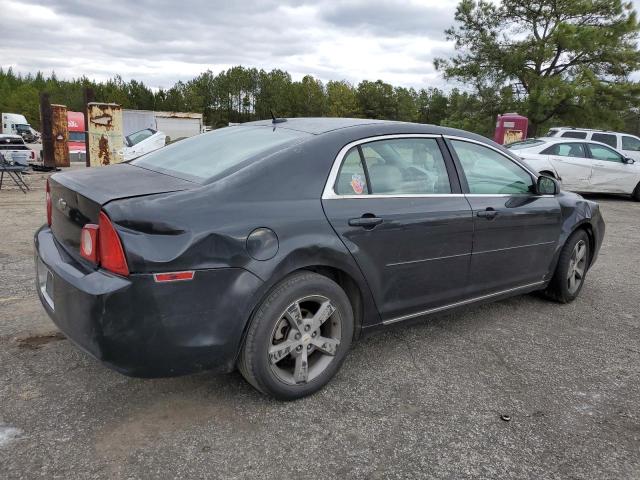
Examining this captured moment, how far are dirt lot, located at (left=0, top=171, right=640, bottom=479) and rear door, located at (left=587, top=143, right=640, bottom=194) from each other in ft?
32.2

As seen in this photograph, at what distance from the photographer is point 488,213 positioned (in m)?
3.62

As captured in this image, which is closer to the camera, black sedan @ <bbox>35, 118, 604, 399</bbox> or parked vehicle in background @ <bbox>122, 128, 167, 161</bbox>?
black sedan @ <bbox>35, 118, 604, 399</bbox>

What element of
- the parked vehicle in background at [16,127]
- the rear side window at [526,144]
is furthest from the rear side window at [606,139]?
the parked vehicle in background at [16,127]

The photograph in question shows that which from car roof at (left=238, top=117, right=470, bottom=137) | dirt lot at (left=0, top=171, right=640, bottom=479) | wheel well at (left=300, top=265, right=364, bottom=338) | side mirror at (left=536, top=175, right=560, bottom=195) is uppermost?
car roof at (left=238, top=117, right=470, bottom=137)

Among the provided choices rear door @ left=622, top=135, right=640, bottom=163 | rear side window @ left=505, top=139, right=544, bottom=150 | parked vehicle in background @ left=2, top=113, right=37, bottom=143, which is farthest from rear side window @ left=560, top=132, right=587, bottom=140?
parked vehicle in background @ left=2, top=113, right=37, bottom=143

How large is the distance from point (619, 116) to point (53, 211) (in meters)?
27.8

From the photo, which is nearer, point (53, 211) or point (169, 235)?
point (169, 235)

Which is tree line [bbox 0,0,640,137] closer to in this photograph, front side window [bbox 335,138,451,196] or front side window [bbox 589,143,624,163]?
front side window [bbox 589,143,624,163]

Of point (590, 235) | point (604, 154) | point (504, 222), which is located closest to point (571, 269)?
point (590, 235)

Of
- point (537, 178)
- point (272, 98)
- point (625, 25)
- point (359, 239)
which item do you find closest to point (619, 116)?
point (625, 25)

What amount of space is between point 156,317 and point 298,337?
0.77 meters

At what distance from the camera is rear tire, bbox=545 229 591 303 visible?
176 inches

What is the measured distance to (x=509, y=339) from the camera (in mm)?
3811

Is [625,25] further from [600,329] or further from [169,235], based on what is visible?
[169,235]
